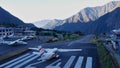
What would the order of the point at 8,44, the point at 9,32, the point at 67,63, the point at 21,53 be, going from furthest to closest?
1. the point at 9,32
2. the point at 8,44
3. the point at 21,53
4. the point at 67,63

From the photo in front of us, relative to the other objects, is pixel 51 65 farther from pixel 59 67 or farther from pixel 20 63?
pixel 20 63

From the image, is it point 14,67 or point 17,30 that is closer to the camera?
point 14,67

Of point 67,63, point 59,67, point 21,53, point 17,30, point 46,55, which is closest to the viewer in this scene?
point 59,67

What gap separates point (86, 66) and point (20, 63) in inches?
473

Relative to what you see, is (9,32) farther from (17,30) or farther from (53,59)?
(53,59)

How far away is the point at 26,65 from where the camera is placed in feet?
136

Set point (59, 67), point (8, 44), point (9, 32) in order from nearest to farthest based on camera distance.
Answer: point (59, 67)
point (8, 44)
point (9, 32)

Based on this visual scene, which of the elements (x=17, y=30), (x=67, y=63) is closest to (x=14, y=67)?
(x=67, y=63)

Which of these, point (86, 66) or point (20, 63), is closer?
point (86, 66)

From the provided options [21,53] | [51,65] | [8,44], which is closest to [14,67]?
[51,65]

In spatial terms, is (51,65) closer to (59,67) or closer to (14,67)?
(59,67)

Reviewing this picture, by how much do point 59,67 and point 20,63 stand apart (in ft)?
26.7

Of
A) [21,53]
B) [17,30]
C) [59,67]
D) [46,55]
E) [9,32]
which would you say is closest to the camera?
[59,67]

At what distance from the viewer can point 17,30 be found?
18888cm
